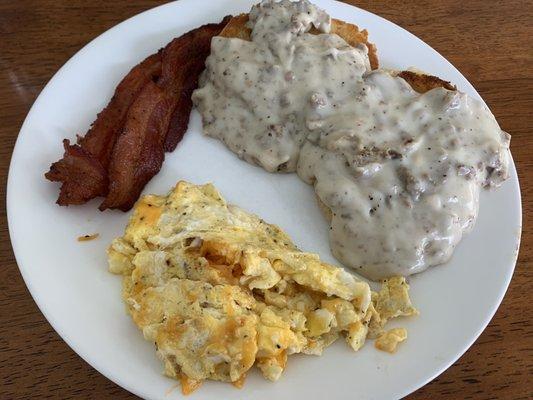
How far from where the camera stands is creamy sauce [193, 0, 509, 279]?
6.77 ft

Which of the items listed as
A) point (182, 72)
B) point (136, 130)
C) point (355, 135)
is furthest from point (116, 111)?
point (355, 135)

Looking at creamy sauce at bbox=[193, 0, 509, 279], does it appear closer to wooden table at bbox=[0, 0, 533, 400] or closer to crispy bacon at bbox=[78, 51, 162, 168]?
crispy bacon at bbox=[78, 51, 162, 168]

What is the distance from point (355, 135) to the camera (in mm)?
2168

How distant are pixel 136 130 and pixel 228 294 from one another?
2.83 ft

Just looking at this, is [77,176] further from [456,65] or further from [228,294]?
[456,65]

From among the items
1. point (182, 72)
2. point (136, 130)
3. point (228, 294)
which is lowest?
point (228, 294)

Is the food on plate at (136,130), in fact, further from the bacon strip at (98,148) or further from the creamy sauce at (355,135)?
the creamy sauce at (355,135)

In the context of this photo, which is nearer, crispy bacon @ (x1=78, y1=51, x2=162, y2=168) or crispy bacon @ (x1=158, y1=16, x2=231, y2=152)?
crispy bacon @ (x1=78, y1=51, x2=162, y2=168)

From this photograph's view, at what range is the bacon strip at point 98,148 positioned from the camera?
216cm

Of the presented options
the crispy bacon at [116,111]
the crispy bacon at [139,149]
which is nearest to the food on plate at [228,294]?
the crispy bacon at [139,149]

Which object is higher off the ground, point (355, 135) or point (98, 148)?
point (355, 135)

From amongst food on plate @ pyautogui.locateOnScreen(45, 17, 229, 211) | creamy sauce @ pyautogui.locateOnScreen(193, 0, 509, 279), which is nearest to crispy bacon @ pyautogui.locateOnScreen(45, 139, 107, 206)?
food on plate @ pyautogui.locateOnScreen(45, 17, 229, 211)

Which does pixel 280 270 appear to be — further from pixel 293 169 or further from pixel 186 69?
pixel 186 69

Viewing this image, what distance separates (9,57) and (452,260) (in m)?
2.24
